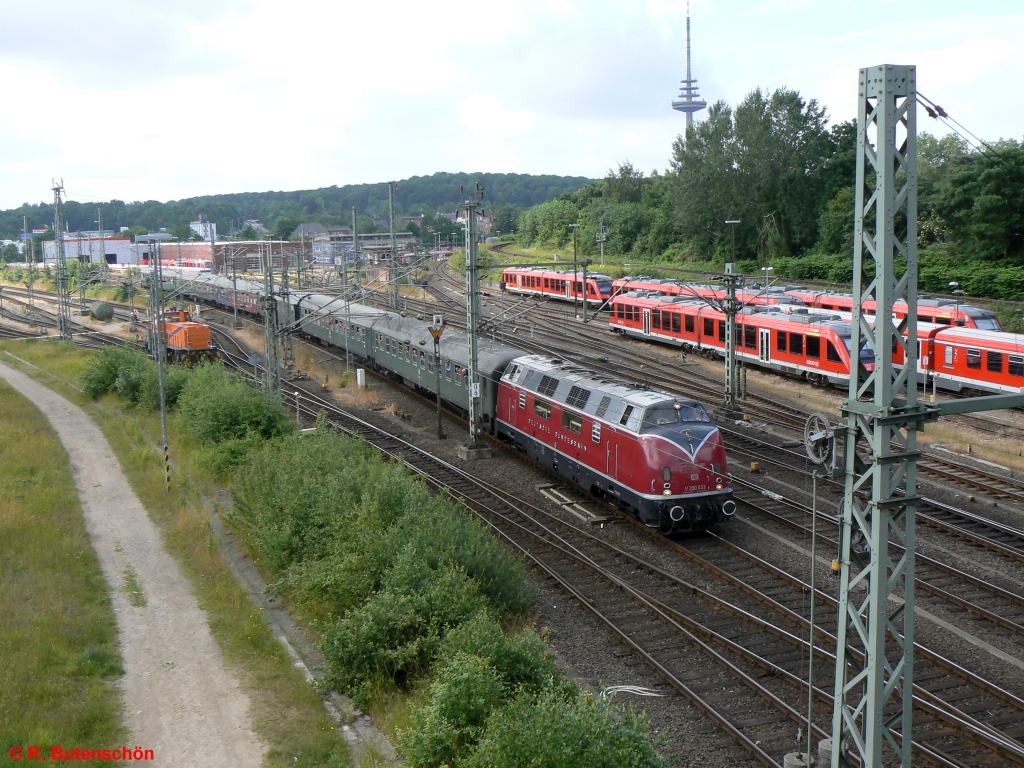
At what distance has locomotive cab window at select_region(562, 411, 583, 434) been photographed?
75.7 ft

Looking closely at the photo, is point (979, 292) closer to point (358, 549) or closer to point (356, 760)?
point (358, 549)

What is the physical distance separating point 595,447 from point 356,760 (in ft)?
38.7

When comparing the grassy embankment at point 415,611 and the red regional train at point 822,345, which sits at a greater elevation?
the red regional train at point 822,345

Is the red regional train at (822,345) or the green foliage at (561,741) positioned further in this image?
the red regional train at (822,345)

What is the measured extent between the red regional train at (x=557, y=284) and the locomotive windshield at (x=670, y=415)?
105 feet

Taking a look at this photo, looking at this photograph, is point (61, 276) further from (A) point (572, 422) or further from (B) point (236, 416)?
(A) point (572, 422)

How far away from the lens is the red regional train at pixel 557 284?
2229 inches

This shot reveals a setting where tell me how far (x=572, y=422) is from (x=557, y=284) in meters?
40.3

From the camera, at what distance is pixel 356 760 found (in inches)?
463

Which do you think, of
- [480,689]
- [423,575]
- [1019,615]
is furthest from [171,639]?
[1019,615]

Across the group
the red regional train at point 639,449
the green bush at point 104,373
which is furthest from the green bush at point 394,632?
the green bush at point 104,373

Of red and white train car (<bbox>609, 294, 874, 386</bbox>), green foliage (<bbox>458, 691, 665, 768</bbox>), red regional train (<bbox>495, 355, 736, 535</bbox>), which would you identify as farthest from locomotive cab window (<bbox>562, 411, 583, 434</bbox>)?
green foliage (<bbox>458, 691, 665, 768</bbox>)

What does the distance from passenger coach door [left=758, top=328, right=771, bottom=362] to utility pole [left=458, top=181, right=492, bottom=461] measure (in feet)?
47.8

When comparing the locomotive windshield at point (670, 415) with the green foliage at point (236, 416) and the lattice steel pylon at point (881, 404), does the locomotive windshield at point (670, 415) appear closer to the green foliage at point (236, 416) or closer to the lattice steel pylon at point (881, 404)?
the lattice steel pylon at point (881, 404)
